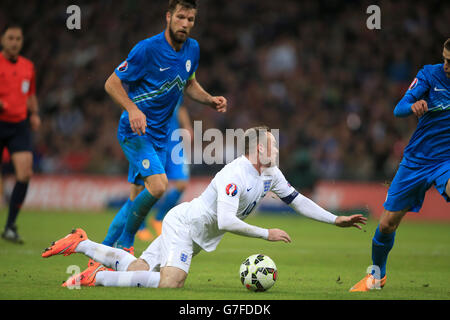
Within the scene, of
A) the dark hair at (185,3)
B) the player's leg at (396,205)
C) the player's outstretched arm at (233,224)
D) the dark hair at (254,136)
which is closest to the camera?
the player's outstretched arm at (233,224)

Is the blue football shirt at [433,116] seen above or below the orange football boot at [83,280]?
above

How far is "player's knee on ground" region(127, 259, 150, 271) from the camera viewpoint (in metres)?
5.95

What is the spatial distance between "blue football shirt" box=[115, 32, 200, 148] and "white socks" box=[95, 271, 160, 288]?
68.7 inches

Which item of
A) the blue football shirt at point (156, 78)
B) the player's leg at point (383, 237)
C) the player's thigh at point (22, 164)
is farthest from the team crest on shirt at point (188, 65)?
the player's thigh at point (22, 164)

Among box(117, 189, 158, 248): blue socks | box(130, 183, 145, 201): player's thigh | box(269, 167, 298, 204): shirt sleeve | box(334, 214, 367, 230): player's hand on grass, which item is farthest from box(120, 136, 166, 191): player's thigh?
box(334, 214, 367, 230): player's hand on grass

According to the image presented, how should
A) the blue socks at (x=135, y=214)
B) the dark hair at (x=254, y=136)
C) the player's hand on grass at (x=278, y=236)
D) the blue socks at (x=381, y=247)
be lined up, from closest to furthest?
the player's hand on grass at (x=278, y=236) → the dark hair at (x=254, y=136) → the blue socks at (x=381, y=247) → the blue socks at (x=135, y=214)

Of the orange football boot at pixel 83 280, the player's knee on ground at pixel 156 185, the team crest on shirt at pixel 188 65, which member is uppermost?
the team crest on shirt at pixel 188 65

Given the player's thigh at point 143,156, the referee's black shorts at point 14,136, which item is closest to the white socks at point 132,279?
the player's thigh at point 143,156

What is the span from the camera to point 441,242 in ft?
37.6

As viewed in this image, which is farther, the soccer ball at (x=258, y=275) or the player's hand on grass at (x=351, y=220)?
the soccer ball at (x=258, y=275)

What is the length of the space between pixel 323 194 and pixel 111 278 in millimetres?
11276

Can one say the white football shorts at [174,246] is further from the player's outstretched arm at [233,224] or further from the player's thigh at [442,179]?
the player's thigh at [442,179]

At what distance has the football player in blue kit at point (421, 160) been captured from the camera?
6.16 metres
